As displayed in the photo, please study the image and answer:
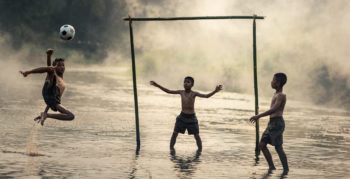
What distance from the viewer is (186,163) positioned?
12.4m

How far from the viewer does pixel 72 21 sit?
81.7m

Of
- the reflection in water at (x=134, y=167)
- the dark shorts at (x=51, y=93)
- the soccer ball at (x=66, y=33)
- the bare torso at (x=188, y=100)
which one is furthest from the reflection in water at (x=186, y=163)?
the soccer ball at (x=66, y=33)

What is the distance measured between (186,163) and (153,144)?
2590 mm

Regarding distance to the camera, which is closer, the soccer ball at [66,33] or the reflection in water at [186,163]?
the reflection in water at [186,163]

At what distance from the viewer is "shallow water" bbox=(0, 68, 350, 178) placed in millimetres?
11641

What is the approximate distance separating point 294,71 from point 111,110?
50.4 feet

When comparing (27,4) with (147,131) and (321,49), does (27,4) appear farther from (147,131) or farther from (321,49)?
(147,131)

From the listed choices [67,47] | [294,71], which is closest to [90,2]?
[67,47]

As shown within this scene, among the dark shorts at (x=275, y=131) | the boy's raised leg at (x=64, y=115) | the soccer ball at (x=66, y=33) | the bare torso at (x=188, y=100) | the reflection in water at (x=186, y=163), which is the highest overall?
the soccer ball at (x=66, y=33)

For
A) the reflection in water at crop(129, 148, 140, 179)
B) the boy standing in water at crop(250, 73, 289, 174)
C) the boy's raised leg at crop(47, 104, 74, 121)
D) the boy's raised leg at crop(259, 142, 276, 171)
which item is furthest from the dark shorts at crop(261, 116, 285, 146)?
the boy's raised leg at crop(47, 104, 74, 121)

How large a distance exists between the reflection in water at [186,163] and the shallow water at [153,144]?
0.05 feet

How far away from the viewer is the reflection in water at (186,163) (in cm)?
1152

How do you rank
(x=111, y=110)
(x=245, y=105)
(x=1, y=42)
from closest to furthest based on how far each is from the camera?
(x=111, y=110), (x=245, y=105), (x=1, y=42)

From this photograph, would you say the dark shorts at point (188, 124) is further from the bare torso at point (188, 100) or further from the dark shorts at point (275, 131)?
the dark shorts at point (275, 131)
